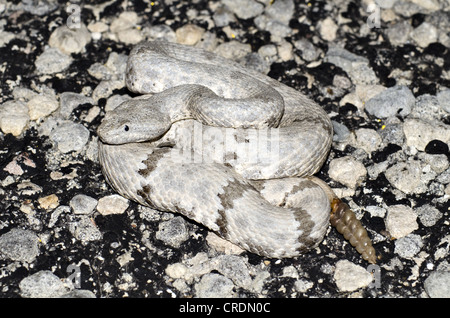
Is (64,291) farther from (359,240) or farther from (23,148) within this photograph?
(359,240)

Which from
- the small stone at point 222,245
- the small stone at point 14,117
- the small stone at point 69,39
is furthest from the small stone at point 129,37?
the small stone at point 222,245

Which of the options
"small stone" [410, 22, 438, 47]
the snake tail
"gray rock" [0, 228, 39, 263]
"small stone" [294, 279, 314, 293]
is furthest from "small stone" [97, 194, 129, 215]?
"small stone" [410, 22, 438, 47]

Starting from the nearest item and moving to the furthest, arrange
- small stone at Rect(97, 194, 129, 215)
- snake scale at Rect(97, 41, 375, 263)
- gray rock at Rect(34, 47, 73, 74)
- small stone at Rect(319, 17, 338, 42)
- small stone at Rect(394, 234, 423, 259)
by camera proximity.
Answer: snake scale at Rect(97, 41, 375, 263) → small stone at Rect(394, 234, 423, 259) → small stone at Rect(97, 194, 129, 215) → gray rock at Rect(34, 47, 73, 74) → small stone at Rect(319, 17, 338, 42)

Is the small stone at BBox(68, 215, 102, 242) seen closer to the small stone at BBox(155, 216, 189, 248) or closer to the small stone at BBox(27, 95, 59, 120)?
the small stone at BBox(155, 216, 189, 248)

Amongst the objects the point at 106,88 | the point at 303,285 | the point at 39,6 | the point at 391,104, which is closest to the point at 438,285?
the point at 303,285

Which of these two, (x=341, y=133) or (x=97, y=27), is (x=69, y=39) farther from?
(x=341, y=133)
